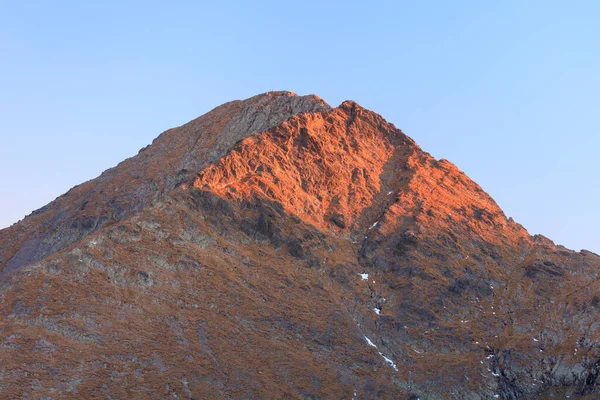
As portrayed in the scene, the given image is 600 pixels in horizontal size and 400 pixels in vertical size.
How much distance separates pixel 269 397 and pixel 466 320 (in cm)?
3538

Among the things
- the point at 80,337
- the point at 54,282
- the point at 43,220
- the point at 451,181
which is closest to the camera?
the point at 80,337

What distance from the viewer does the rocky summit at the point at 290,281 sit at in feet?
254

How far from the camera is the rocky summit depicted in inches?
3049

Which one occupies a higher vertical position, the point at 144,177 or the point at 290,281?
the point at 144,177

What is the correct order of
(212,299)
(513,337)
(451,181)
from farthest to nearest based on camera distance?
(451,181) → (513,337) → (212,299)

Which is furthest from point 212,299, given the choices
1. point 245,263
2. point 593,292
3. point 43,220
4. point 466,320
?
point 593,292

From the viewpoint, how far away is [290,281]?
9606 cm

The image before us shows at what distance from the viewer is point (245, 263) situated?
313ft

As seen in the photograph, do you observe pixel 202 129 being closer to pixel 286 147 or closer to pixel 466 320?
pixel 286 147

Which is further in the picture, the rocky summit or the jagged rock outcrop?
the jagged rock outcrop

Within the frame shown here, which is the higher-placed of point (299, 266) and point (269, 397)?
point (299, 266)

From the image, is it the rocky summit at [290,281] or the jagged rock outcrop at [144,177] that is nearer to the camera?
the rocky summit at [290,281]

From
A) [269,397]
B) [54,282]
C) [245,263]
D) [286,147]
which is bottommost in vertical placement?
[269,397]

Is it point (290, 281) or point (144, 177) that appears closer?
point (290, 281)
